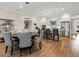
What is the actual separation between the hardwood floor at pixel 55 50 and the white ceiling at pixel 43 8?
2.80ft

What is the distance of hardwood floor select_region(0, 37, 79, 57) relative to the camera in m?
3.16

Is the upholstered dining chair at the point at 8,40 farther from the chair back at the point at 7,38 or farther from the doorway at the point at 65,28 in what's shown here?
the doorway at the point at 65,28

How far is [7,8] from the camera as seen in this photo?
292 cm

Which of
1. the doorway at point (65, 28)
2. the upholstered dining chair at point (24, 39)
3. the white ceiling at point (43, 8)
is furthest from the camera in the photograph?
the upholstered dining chair at point (24, 39)

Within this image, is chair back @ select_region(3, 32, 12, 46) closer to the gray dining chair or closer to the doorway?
the gray dining chair

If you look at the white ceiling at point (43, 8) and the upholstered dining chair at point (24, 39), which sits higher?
the white ceiling at point (43, 8)

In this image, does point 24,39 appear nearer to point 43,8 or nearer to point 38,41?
point 38,41

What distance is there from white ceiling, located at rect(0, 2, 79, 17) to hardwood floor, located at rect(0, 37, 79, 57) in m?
0.85

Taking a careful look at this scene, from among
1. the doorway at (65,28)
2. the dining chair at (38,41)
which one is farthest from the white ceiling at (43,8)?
the dining chair at (38,41)

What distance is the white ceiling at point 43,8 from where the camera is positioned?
2.97 m

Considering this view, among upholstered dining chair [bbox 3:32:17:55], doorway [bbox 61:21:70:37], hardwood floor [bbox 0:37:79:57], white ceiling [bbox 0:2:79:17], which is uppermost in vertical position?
white ceiling [bbox 0:2:79:17]

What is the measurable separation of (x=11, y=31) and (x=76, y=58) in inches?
85.0

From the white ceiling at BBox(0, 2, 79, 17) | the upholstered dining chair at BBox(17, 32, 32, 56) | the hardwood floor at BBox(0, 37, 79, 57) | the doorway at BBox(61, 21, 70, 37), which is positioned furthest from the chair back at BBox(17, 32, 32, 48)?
the doorway at BBox(61, 21, 70, 37)

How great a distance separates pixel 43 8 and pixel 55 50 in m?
1.39
